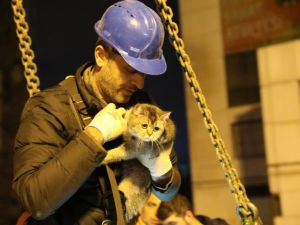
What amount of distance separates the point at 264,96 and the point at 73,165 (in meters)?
→ 4.65

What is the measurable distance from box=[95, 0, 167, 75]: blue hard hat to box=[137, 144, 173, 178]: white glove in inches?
13.1

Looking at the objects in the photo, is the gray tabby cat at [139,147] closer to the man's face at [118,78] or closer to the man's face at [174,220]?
the man's face at [118,78]

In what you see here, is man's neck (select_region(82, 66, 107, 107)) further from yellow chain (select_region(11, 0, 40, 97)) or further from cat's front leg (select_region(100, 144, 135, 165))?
yellow chain (select_region(11, 0, 40, 97))

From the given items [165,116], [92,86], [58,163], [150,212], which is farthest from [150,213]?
[58,163]

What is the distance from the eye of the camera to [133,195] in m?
1.95

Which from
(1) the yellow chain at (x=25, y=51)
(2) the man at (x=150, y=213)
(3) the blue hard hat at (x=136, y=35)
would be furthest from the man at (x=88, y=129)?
(2) the man at (x=150, y=213)

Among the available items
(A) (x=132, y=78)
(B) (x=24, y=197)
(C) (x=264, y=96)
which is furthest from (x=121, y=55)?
(C) (x=264, y=96)

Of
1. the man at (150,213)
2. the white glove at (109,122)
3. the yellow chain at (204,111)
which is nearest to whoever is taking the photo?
the white glove at (109,122)

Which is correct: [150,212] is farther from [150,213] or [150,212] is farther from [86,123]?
[86,123]

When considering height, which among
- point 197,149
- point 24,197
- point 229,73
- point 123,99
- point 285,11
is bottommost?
point 197,149

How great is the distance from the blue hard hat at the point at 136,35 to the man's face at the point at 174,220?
187 centimetres

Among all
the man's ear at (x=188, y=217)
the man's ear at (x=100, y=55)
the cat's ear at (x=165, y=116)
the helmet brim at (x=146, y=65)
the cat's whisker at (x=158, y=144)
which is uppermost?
the man's ear at (x=100, y=55)

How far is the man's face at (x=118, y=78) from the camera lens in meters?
1.77

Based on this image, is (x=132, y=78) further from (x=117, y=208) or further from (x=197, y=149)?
(x=197, y=149)
